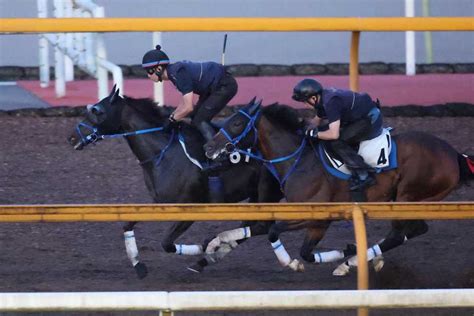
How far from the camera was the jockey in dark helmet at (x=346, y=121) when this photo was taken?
26.9ft

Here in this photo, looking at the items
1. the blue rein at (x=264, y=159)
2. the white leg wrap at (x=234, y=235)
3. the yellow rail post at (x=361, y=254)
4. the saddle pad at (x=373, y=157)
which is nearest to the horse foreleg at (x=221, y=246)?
the white leg wrap at (x=234, y=235)

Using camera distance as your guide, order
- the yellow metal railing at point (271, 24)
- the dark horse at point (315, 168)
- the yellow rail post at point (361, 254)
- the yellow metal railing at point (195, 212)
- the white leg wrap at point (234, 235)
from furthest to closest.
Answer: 1. the yellow metal railing at point (271, 24)
2. the white leg wrap at point (234, 235)
3. the dark horse at point (315, 168)
4. the yellow metal railing at point (195, 212)
5. the yellow rail post at point (361, 254)

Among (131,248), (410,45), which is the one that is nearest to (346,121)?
(131,248)

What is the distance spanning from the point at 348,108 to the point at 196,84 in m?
1.18

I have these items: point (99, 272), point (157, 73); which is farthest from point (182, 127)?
point (99, 272)

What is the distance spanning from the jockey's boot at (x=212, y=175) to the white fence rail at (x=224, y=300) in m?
3.40

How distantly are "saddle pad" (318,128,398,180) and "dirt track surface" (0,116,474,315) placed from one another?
77 centimetres

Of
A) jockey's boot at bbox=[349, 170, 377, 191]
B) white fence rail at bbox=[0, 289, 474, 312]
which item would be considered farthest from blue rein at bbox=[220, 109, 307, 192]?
white fence rail at bbox=[0, 289, 474, 312]

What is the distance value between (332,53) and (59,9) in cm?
346

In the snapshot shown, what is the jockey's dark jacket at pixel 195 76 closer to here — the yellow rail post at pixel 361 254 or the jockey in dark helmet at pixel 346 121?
the jockey in dark helmet at pixel 346 121

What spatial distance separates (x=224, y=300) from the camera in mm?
5230

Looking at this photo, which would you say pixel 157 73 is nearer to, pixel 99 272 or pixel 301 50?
pixel 99 272

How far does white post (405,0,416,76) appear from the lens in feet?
44.9

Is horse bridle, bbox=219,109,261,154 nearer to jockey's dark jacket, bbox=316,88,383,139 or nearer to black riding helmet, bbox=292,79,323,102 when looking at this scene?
black riding helmet, bbox=292,79,323,102
